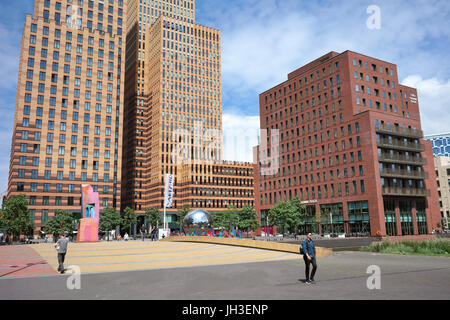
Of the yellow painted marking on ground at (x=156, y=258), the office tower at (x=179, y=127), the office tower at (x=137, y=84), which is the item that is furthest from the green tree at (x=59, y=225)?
the office tower at (x=137, y=84)

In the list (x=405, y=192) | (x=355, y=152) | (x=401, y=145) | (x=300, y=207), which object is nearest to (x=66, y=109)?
(x=300, y=207)

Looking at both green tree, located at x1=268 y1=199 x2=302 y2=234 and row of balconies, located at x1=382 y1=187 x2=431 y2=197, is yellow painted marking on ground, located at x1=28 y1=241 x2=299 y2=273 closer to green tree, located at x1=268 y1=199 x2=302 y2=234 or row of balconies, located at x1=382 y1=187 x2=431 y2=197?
green tree, located at x1=268 y1=199 x2=302 y2=234

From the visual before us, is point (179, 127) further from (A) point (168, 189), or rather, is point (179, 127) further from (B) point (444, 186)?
(B) point (444, 186)

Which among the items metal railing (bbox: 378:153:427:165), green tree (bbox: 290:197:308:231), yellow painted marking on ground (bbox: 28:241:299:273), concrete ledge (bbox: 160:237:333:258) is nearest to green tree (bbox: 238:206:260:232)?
green tree (bbox: 290:197:308:231)

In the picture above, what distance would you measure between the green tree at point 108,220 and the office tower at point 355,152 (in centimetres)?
3997

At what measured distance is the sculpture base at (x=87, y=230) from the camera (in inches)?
1805

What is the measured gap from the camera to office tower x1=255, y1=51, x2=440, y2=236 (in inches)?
2616

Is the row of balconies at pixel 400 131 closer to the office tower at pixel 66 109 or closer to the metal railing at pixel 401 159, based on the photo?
the metal railing at pixel 401 159

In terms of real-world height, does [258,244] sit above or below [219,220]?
below

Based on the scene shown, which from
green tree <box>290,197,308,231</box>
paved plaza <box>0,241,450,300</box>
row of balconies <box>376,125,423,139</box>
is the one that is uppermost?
row of balconies <box>376,125,423,139</box>

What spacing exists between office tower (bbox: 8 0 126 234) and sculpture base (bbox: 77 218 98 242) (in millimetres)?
42858

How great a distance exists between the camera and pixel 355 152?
68.9m

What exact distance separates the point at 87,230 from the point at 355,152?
168 ft
